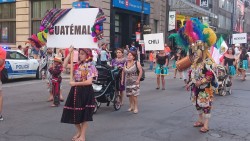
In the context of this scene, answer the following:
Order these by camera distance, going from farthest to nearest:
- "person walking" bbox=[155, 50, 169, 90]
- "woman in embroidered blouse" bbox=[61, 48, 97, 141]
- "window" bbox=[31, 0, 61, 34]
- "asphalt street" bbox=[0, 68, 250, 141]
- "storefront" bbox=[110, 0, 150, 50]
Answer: "storefront" bbox=[110, 0, 150, 50], "window" bbox=[31, 0, 61, 34], "person walking" bbox=[155, 50, 169, 90], "asphalt street" bbox=[0, 68, 250, 141], "woman in embroidered blouse" bbox=[61, 48, 97, 141]

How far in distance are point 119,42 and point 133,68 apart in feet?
63.6

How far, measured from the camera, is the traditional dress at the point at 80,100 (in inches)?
239

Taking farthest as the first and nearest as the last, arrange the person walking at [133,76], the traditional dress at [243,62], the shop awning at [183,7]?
the shop awning at [183,7] < the traditional dress at [243,62] < the person walking at [133,76]

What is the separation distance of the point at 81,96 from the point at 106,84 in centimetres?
288

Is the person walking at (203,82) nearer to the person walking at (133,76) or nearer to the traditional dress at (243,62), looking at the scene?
the person walking at (133,76)

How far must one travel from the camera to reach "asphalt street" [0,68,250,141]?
6.73 metres

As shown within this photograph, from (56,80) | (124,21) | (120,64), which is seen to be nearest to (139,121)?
(120,64)

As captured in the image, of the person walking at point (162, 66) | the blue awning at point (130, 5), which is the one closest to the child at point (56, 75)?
the person walking at point (162, 66)

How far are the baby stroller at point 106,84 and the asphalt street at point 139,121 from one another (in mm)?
360

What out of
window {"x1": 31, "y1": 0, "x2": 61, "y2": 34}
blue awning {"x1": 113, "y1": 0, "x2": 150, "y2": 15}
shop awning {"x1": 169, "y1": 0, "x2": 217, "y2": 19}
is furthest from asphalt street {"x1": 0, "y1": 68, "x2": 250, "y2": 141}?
shop awning {"x1": 169, "y1": 0, "x2": 217, "y2": 19}

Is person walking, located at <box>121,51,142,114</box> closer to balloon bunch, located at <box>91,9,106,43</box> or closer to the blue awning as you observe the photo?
balloon bunch, located at <box>91,9,106,43</box>

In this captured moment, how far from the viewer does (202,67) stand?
7090 mm

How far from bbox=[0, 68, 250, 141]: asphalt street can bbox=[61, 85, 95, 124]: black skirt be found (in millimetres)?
577

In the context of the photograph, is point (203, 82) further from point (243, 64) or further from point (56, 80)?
point (243, 64)
